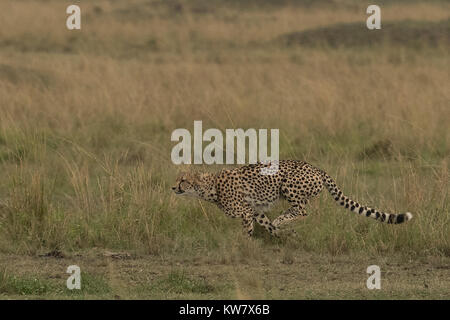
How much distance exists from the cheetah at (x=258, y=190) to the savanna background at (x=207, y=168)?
164mm

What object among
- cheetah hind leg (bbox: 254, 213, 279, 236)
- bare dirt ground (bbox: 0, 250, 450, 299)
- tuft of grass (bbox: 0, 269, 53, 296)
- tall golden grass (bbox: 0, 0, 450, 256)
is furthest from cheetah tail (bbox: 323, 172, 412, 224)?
tuft of grass (bbox: 0, 269, 53, 296)

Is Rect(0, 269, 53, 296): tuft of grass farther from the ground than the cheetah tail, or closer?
closer

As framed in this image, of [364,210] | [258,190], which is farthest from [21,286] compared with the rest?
[364,210]

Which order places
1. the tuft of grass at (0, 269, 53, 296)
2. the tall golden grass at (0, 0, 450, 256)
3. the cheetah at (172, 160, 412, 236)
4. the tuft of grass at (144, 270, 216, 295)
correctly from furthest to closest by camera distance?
1. the tall golden grass at (0, 0, 450, 256)
2. the cheetah at (172, 160, 412, 236)
3. the tuft of grass at (144, 270, 216, 295)
4. the tuft of grass at (0, 269, 53, 296)

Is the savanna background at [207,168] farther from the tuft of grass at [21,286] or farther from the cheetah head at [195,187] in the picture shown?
the cheetah head at [195,187]

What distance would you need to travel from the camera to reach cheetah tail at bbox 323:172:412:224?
26.4 ft

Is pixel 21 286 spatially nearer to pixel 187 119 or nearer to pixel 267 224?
pixel 267 224

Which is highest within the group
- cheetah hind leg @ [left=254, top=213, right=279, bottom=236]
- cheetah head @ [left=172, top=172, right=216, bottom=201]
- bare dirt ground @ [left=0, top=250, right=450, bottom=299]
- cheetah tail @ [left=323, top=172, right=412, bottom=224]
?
cheetah head @ [left=172, top=172, right=216, bottom=201]

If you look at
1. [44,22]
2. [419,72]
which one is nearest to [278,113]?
[419,72]

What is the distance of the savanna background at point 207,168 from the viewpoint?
762 cm

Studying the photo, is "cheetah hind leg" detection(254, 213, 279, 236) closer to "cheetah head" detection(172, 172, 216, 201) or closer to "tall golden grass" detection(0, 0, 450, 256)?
"tall golden grass" detection(0, 0, 450, 256)

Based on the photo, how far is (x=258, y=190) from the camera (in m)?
8.33

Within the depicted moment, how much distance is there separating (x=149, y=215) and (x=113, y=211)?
0.92 ft

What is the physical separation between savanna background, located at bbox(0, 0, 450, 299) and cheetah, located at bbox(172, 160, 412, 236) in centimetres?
16
